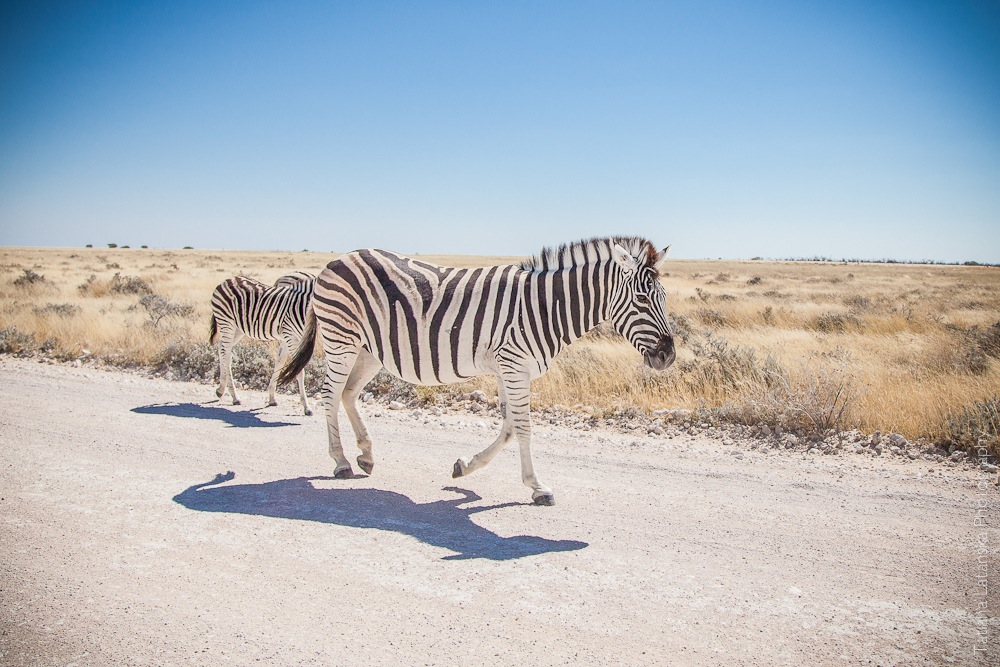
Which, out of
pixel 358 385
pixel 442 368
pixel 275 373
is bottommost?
pixel 275 373

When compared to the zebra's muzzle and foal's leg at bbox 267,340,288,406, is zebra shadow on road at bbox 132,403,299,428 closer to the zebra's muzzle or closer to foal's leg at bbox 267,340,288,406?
foal's leg at bbox 267,340,288,406

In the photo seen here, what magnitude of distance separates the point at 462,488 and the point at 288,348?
5.23 metres

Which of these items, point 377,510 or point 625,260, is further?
point 625,260

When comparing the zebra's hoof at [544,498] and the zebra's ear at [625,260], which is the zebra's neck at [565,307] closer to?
the zebra's ear at [625,260]

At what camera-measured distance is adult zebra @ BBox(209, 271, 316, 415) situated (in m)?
9.51

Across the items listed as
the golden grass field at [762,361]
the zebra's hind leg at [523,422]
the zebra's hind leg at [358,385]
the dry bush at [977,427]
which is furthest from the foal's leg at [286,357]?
the dry bush at [977,427]

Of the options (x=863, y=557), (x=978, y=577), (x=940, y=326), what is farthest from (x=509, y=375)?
(x=940, y=326)

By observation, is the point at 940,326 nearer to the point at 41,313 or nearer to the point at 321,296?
the point at 321,296

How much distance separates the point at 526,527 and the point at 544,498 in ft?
1.61

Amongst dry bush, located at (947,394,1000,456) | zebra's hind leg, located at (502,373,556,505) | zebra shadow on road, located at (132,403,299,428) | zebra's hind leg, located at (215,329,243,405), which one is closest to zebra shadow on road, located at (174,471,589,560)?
zebra's hind leg, located at (502,373,556,505)

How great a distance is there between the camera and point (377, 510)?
508 centimetres

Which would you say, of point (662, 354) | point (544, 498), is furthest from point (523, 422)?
point (662, 354)

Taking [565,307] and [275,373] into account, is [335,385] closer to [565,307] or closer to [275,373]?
[565,307]

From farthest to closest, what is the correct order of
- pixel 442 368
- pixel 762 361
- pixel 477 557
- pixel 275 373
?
pixel 762 361 < pixel 275 373 < pixel 442 368 < pixel 477 557
